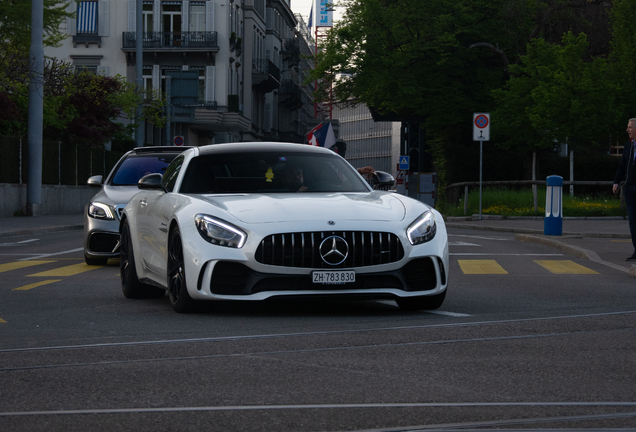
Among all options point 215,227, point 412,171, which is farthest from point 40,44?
point 412,171

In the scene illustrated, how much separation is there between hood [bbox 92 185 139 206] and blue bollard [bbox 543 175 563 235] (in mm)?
9423

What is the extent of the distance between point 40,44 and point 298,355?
77.3 feet

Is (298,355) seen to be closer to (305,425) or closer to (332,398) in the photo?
(332,398)

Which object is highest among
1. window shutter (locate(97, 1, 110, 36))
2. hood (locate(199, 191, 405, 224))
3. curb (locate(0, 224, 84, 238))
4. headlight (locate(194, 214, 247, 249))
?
window shutter (locate(97, 1, 110, 36))

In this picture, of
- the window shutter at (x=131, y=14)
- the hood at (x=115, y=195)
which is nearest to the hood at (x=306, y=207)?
the hood at (x=115, y=195)

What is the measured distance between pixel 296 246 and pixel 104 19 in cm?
5787

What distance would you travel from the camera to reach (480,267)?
13719 mm

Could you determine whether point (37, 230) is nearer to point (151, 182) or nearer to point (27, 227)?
point (27, 227)

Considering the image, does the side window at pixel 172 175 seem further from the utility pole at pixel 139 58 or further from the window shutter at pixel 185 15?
the window shutter at pixel 185 15

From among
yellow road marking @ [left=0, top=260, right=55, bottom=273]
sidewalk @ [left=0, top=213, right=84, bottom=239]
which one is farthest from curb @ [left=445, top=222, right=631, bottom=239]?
yellow road marking @ [left=0, top=260, right=55, bottom=273]

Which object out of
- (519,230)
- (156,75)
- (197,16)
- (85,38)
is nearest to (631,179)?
(519,230)

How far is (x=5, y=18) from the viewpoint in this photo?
105 feet

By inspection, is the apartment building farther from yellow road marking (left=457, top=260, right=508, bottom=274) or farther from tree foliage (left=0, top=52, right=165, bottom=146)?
yellow road marking (left=457, top=260, right=508, bottom=274)

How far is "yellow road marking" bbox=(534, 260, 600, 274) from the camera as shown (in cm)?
1305
